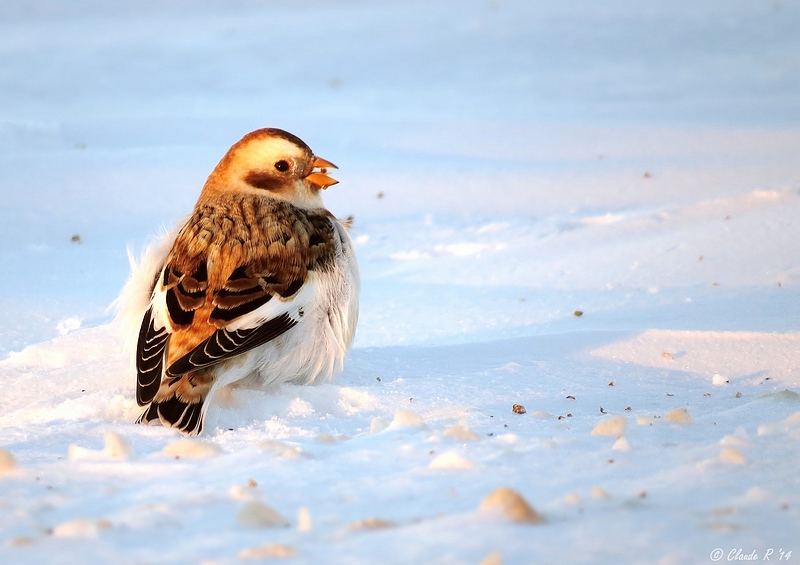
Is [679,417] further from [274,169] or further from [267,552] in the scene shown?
[274,169]

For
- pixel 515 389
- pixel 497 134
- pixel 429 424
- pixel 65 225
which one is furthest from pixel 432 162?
pixel 429 424

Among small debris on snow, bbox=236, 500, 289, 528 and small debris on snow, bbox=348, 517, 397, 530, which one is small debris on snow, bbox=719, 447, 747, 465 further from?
small debris on snow, bbox=236, 500, 289, 528

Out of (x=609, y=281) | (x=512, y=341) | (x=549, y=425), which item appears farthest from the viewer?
(x=609, y=281)

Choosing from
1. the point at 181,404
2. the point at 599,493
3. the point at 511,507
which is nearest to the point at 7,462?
the point at 181,404

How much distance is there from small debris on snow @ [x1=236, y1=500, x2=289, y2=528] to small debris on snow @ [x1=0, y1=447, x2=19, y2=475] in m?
0.76

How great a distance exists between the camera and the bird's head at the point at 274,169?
440 cm

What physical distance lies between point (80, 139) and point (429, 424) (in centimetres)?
678

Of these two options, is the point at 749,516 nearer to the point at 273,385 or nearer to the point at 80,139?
the point at 273,385

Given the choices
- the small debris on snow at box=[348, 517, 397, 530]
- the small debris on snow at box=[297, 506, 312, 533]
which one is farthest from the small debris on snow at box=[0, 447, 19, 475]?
the small debris on snow at box=[348, 517, 397, 530]

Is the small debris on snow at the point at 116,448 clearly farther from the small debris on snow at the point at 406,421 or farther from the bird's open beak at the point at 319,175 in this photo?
the bird's open beak at the point at 319,175

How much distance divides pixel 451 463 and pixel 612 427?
1.94 feet

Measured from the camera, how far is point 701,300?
208 inches

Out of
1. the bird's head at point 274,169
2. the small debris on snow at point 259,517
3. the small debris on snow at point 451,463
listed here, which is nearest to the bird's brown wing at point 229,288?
the bird's head at point 274,169

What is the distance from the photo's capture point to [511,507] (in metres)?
2.35
